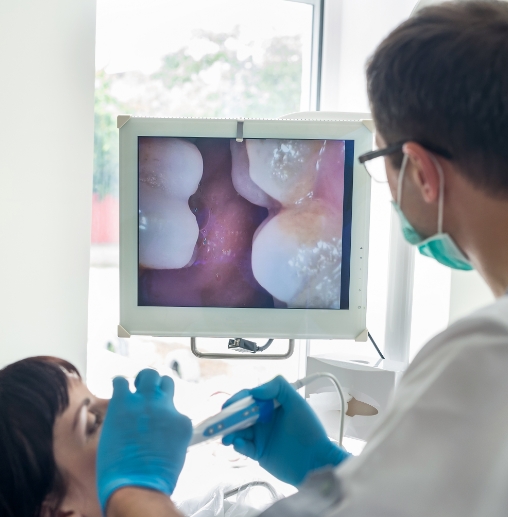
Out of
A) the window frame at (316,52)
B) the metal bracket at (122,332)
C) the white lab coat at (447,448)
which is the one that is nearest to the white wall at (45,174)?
the metal bracket at (122,332)

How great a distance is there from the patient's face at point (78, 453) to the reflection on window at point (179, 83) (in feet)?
2.20

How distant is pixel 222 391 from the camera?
1.75 metres

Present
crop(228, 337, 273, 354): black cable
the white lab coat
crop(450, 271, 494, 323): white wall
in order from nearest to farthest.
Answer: the white lab coat
crop(228, 337, 273, 354): black cable
crop(450, 271, 494, 323): white wall

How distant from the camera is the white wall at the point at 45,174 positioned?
1504mm

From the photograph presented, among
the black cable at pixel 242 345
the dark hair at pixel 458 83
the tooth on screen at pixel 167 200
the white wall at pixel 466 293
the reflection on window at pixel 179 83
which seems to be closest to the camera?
the dark hair at pixel 458 83

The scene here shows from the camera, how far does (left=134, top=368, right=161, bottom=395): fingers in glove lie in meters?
1.02

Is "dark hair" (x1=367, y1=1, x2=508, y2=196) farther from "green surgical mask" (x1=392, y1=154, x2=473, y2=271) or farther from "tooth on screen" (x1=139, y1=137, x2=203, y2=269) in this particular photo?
"tooth on screen" (x1=139, y1=137, x2=203, y2=269)

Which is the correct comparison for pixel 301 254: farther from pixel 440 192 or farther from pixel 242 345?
pixel 440 192

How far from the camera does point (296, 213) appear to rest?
4.77 feet

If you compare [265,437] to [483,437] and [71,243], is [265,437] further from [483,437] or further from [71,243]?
[71,243]

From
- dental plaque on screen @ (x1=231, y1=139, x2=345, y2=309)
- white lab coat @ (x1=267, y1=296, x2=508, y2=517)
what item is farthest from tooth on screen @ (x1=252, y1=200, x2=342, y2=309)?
white lab coat @ (x1=267, y1=296, x2=508, y2=517)

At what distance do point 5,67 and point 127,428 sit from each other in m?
1.06

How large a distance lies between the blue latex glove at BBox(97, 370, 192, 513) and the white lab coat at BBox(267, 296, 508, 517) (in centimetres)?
32

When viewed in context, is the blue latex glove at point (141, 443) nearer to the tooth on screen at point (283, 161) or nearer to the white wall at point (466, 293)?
the tooth on screen at point (283, 161)
